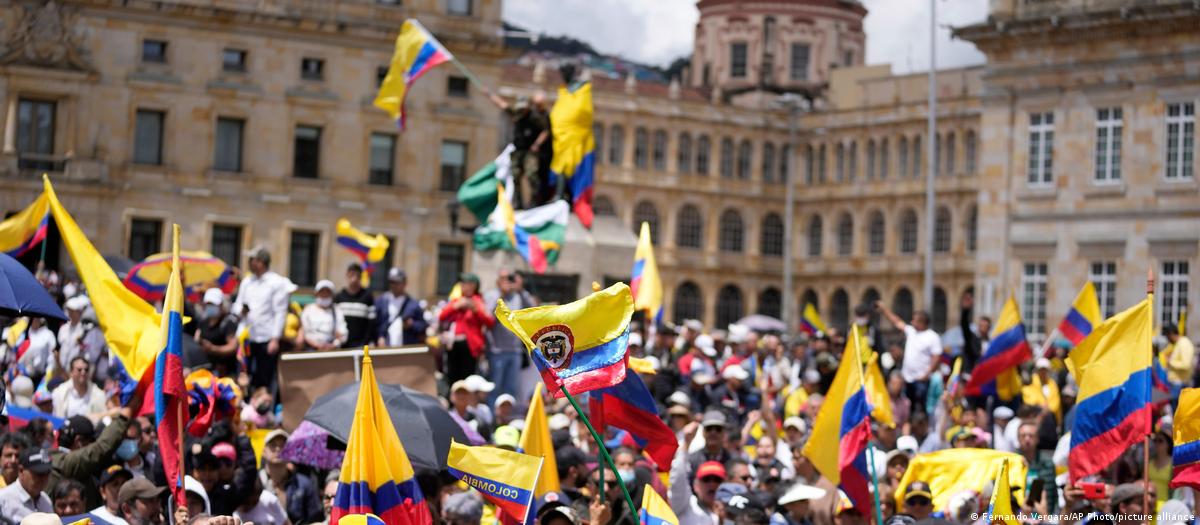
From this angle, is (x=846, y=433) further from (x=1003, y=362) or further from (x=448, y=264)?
(x=448, y=264)

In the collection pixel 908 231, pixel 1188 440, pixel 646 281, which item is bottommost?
pixel 1188 440

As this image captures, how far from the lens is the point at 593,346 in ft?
32.3

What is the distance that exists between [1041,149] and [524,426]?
32.1m

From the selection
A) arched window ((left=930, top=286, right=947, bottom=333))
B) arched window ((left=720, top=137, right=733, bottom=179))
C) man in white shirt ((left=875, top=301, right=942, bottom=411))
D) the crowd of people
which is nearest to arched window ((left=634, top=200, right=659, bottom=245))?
arched window ((left=720, top=137, right=733, bottom=179))

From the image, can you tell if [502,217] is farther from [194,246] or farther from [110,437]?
[194,246]

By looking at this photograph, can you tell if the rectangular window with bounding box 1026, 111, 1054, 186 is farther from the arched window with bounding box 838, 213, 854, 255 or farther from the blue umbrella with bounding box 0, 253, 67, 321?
the arched window with bounding box 838, 213, 854, 255

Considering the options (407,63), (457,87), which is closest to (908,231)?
(457,87)

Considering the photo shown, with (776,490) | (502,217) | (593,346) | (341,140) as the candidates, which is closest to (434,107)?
(341,140)

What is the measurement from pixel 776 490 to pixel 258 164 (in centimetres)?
3683

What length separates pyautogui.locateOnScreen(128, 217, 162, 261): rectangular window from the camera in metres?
47.8

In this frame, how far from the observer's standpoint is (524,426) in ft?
46.4

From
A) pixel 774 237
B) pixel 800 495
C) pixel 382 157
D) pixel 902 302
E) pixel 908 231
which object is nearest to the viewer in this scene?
pixel 800 495

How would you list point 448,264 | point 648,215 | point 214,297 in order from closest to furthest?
point 214,297, point 448,264, point 648,215

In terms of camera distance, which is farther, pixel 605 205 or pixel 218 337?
pixel 605 205
